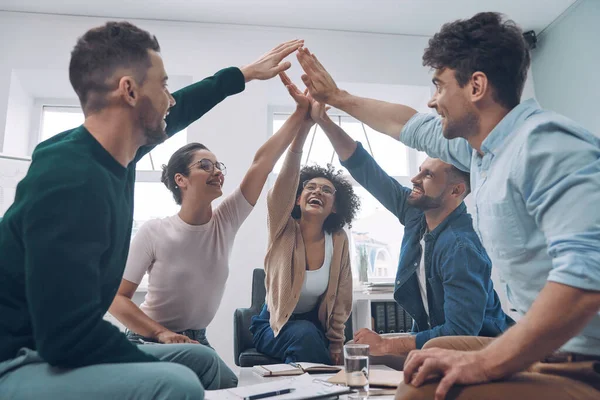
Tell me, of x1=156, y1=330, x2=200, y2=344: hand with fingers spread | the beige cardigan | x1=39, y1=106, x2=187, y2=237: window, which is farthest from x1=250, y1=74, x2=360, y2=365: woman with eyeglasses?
x1=39, y1=106, x2=187, y2=237: window

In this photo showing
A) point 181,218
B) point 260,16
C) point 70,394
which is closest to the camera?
point 70,394

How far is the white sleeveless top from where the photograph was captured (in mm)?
2318

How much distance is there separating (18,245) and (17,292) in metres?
0.09

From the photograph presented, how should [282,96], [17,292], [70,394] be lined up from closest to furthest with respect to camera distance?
[70,394], [17,292], [282,96]

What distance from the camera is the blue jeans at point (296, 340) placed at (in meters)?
2.09

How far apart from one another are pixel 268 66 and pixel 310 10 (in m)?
1.97

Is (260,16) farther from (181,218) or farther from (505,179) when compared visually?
(505,179)

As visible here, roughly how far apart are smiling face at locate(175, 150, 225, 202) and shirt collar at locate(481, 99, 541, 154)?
4.31 feet

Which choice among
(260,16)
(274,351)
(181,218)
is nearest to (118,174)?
(181,218)

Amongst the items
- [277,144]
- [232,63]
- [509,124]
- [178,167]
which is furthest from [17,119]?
[509,124]

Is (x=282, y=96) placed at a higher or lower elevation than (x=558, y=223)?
higher

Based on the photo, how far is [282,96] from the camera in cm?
424

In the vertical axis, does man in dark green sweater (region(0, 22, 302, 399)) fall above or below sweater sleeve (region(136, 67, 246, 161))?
below

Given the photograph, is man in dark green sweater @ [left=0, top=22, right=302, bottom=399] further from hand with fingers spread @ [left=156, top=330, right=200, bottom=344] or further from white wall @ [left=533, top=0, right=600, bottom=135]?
white wall @ [left=533, top=0, right=600, bottom=135]
